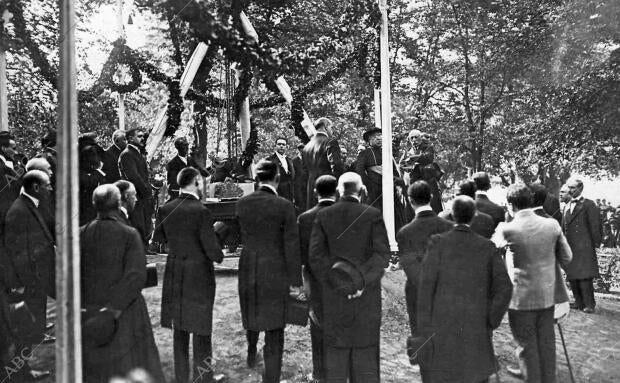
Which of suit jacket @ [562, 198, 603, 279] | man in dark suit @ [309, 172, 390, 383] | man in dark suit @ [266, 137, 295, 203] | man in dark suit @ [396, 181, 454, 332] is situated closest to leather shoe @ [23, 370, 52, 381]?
man in dark suit @ [309, 172, 390, 383]

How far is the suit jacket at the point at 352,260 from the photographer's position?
509cm

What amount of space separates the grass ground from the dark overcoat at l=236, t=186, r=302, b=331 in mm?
848

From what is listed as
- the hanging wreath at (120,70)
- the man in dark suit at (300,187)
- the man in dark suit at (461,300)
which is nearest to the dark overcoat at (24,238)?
the man in dark suit at (461,300)

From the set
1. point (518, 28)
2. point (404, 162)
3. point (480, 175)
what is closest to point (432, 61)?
point (518, 28)

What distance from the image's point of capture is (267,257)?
5629mm

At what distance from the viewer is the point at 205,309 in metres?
5.67

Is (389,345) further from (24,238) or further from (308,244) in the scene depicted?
(24,238)

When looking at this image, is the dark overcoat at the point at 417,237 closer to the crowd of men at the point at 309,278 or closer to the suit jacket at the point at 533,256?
the crowd of men at the point at 309,278

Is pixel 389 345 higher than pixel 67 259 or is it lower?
lower

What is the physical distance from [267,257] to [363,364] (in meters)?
1.20

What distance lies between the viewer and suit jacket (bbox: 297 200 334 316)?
18.2 feet

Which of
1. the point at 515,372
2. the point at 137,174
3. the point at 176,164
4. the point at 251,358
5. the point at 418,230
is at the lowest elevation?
the point at 515,372

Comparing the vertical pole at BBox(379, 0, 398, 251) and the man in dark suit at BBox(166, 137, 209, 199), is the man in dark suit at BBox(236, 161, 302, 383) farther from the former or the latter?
the man in dark suit at BBox(166, 137, 209, 199)

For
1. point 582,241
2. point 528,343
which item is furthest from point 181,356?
point 582,241
